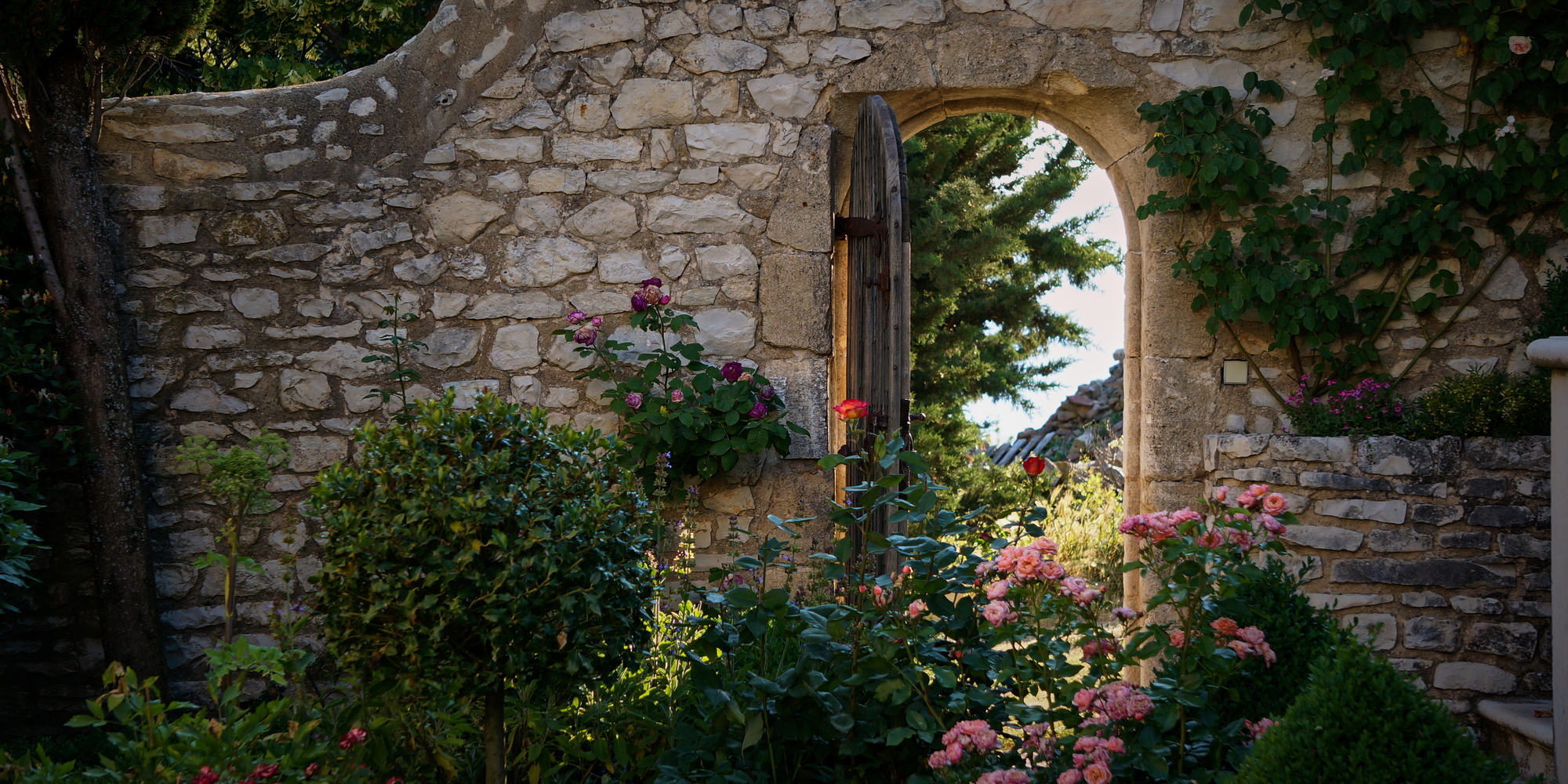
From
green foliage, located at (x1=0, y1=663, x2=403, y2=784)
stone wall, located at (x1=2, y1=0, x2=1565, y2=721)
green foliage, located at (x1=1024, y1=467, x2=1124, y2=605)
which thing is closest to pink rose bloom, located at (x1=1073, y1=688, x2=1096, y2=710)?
green foliage, located at (x1=0, y1=663, x2=403, y2=784)

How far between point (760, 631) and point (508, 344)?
2.14 m

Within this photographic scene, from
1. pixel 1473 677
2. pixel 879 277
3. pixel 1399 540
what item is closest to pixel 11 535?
pixel 879 277

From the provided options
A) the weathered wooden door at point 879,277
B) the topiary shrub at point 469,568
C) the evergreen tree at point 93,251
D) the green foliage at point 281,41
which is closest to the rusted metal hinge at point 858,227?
the weathered wooden door at point 879,277

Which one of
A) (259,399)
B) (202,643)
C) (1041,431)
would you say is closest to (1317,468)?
(259,399)

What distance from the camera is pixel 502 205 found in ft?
12.2

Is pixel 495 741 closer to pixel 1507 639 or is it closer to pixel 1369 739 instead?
pixel 1369 739

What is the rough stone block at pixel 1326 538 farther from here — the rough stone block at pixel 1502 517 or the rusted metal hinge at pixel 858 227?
the rusted metal hinge at pixel 858 227

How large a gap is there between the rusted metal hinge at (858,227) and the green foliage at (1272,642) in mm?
1809

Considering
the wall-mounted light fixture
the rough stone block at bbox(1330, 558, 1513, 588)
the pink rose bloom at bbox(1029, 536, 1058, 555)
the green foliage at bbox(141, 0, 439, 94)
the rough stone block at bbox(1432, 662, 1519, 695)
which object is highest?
the green foliage at bbox(141, 0, 439, 94)

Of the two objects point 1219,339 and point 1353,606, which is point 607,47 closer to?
point 1219,339

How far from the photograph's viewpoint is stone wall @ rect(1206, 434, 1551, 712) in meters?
3.22

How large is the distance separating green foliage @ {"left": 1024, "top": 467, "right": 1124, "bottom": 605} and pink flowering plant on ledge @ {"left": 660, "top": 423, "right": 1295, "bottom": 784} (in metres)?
3.70

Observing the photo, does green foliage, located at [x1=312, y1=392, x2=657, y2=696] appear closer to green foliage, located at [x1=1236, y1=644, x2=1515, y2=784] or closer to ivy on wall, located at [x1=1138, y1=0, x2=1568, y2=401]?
green foliage, located at [x1=1236, y1=644, x2=1515, y2=784]

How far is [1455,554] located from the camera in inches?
130
